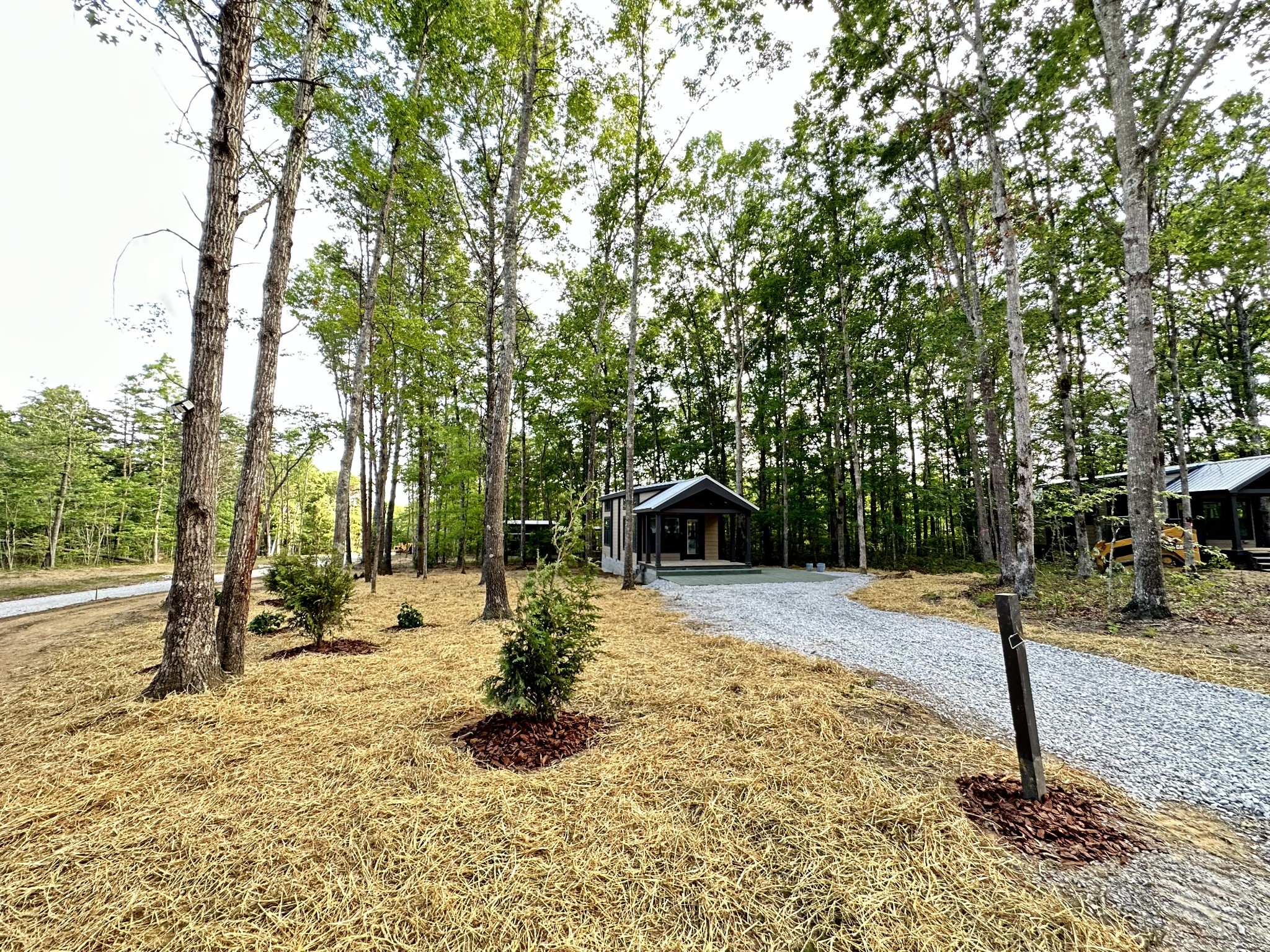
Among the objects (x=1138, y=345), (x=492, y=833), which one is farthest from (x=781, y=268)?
(x=492, y=833)

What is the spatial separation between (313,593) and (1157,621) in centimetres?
1106

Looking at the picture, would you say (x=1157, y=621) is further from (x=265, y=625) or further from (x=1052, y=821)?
(x=265, y=625)

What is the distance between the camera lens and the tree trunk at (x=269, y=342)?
4.45 metres

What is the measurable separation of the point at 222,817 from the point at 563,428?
21954mm

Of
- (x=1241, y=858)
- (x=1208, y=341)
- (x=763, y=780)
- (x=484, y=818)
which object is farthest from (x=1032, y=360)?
(x=484, y=818)

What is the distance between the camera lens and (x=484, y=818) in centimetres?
217

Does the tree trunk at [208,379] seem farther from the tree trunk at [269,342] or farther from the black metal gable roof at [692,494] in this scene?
the black metal gable roof at [692,494]

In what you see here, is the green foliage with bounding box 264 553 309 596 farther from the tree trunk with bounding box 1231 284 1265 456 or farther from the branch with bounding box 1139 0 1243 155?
the tree trunk with bounding box 1231 284 1265 456

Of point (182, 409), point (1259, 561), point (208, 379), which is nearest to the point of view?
point (182, 409)

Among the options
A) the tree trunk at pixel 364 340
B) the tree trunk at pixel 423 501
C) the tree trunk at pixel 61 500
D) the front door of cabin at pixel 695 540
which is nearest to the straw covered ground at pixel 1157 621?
the front door of cabin at pixel 695 540

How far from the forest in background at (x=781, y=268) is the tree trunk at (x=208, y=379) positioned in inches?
1.0

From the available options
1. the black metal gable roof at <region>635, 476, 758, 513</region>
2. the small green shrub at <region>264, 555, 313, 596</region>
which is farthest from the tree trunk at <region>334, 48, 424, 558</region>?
the black metal gable roof at <region>635, 476, 758, 513</region>

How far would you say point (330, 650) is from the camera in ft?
17.5

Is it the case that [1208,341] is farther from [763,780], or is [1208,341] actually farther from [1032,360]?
[763,780]
